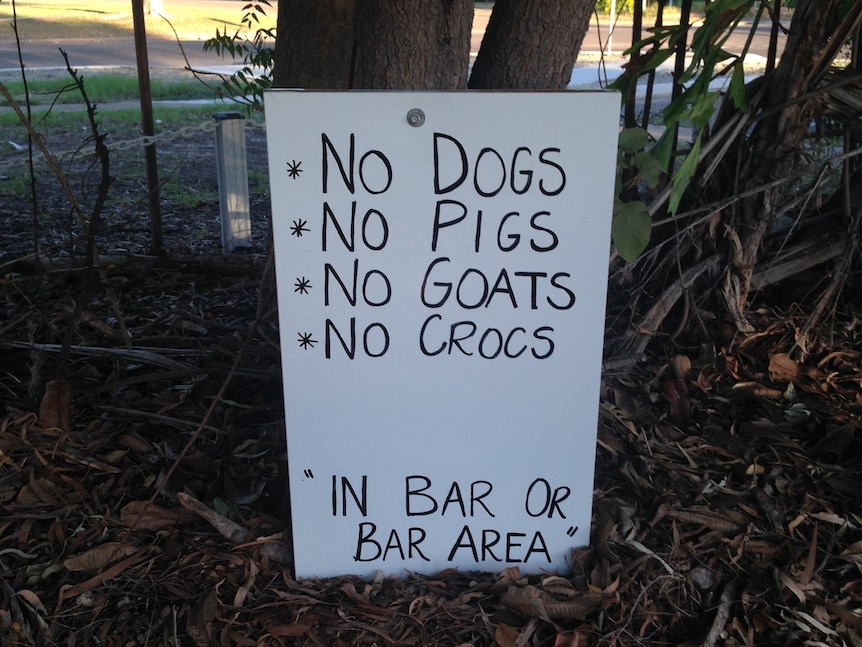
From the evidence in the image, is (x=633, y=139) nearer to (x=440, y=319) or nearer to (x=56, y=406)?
(x=440, y=319)

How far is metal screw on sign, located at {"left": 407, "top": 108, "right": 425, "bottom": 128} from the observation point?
5.02ft

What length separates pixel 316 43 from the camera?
2105 mm

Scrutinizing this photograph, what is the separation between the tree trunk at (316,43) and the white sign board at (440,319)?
0.55 metres

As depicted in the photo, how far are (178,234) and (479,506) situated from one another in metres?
2.85

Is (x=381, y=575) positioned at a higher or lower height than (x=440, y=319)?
lower

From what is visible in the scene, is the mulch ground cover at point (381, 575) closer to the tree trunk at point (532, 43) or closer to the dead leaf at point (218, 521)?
the dead leaf at point (218, 521)

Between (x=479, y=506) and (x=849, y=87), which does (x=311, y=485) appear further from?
(x=849, y=87)

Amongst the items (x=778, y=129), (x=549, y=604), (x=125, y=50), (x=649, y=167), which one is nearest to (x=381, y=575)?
(x=549, y=604)

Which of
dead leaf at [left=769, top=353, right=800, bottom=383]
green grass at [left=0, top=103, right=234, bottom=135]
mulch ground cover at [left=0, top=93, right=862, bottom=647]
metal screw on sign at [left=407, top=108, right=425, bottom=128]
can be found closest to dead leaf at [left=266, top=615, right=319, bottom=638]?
mulch ground cover at [left=0, top=93, right=862, bottom=647]

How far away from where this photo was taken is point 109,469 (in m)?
1.99

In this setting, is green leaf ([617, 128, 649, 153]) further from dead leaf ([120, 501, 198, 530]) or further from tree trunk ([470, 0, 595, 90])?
dead leaf ([120, 501, 198, 530])

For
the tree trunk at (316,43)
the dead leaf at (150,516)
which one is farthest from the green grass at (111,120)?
the dead leaf at (150,516)

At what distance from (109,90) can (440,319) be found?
26.7 ft

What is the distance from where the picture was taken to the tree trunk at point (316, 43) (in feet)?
6.74
